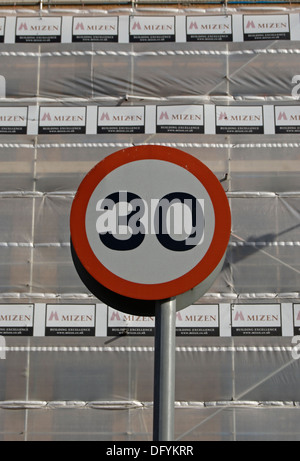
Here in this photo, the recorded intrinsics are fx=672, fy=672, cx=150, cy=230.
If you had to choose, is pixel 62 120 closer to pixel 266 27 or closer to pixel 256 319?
pixel 266 27

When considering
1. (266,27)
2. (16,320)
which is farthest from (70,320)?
(266,27)

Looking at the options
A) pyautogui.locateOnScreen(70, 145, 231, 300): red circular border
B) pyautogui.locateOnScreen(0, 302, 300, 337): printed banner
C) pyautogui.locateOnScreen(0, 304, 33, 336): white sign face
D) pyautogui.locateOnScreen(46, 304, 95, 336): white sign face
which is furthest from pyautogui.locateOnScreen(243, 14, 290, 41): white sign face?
pyautogui.locateOnScreen(70, 145, 231, 300): red circular border

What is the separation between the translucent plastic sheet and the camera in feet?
16.1

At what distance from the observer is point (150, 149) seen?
192 centimetres

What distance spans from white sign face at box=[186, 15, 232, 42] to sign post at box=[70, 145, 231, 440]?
404cm

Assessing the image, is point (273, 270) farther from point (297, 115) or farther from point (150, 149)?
point (150, 149)

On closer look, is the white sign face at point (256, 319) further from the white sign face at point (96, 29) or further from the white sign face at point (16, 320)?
the white sign face at point (96, 29)

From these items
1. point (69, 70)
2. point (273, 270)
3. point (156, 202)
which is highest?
point (69, 70)

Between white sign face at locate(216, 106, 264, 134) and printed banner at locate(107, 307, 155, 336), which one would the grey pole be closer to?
printed banner at locate(107, 307, 155, 336)

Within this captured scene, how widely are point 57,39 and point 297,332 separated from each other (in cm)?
314

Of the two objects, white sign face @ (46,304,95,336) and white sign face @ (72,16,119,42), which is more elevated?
white sign face @ (72,16,119,42)

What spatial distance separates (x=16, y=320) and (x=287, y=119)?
2.68 m

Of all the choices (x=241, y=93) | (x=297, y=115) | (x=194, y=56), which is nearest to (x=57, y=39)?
(x=194, y=56)
